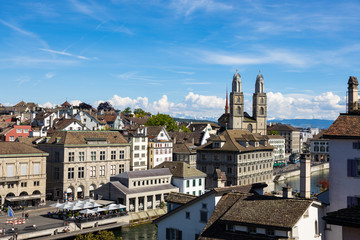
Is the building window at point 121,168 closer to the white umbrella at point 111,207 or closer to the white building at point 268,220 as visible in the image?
the white umbrella at point 111,207

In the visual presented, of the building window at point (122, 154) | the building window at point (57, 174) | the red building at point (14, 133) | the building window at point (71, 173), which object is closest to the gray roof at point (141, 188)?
the building window at point (71, 173)

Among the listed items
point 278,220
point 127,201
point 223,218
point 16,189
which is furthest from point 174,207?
point 16,189

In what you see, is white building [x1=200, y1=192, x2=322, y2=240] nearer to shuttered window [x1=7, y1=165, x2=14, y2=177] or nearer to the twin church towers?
shuttered window [x1=7, y1=165, x2=14, y2=177]

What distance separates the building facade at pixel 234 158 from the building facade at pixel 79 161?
19129mm

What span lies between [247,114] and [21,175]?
126 m

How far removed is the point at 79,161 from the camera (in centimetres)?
7569

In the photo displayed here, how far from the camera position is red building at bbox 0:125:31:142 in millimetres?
88762

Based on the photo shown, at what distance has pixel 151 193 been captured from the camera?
67062 millimetres

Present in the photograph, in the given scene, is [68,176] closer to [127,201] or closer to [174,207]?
[127,201]

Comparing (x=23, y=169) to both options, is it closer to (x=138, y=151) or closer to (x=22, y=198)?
(x=22, y=198)

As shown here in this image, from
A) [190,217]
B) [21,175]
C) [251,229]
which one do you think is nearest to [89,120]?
[21,175]

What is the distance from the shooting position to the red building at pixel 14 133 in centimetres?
8876

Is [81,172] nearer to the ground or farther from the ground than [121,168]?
nearer to the ground

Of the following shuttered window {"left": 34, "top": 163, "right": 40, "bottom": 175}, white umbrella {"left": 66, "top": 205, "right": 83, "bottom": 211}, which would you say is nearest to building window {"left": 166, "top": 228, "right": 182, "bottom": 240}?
white umbrella {"left": 66, "top": 205, "right": 83, "bottom": 211}
